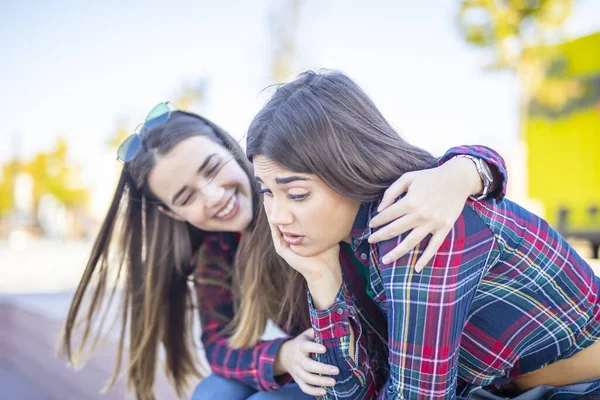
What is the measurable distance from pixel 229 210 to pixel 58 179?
34706 millimetres

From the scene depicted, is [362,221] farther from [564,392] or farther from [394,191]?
[564,392]

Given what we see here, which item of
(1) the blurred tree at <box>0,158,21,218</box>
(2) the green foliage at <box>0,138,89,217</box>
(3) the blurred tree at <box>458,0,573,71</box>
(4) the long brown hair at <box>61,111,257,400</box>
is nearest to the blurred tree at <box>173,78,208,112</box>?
(3) the blurred tree at <box>458,0,573,71</box>

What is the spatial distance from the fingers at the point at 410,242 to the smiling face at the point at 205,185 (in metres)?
0.99

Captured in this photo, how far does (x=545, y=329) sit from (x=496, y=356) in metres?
0.15

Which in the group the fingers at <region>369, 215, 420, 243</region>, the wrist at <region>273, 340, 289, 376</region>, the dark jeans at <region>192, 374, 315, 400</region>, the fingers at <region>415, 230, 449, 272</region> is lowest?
the dark jeans at <region>192, 374, 315, 400</region>

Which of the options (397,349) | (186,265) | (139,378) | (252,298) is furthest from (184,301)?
(397,349)

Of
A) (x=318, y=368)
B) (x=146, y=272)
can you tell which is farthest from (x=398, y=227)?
(x=146, y=272)

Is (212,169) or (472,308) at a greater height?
(212,169)

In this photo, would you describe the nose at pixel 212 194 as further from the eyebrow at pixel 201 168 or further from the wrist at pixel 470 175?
the wrist at pixel 470 175

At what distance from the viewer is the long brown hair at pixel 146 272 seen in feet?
7.75

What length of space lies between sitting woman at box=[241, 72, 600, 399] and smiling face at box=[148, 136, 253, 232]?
572mm

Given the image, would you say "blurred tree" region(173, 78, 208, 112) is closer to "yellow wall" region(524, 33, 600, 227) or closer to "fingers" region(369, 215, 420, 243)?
"yellow wall" region(524, 33, 600, 227)

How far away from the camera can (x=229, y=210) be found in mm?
2105

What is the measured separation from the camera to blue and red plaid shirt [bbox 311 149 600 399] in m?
1.19
